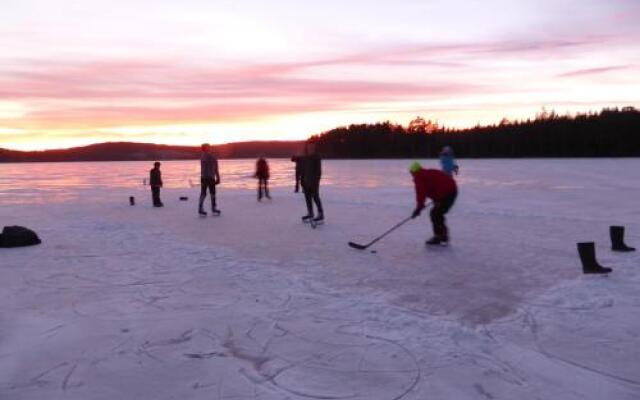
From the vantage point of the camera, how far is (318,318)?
4.64m

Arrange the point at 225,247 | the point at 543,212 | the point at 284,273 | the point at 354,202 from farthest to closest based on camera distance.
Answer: the point at 354,202 < the point at 543,212 < the point at 225,247 < the point at 284,273

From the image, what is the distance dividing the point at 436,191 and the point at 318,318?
3.89 meters

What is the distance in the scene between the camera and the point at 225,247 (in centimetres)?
828

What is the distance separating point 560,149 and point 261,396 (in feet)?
308

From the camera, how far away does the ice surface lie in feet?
11.1

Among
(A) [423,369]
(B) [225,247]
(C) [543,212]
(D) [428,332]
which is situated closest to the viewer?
(A) [423,369]

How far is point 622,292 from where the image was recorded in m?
5.26

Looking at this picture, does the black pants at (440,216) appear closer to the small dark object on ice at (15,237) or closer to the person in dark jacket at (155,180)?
the small dark object on ice at (15,237)

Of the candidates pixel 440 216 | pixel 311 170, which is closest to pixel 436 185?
pixel 440 216

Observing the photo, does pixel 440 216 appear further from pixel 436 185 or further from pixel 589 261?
pixel 589 261

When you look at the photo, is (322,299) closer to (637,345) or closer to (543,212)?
(637,345)

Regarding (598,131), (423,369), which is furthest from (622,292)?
(598,131)

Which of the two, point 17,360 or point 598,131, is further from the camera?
point 598,131

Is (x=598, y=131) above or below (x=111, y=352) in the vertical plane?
above
